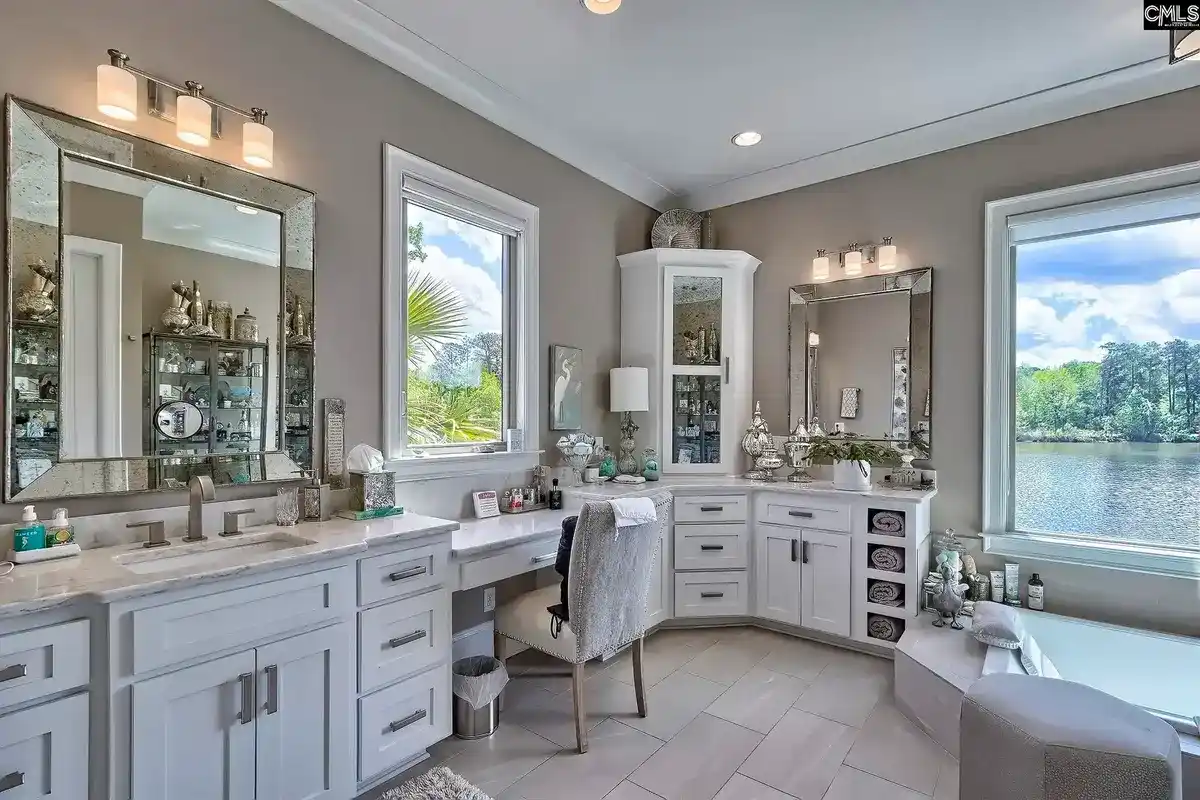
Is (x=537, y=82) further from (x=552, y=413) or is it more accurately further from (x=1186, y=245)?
(x=1186, y=245)

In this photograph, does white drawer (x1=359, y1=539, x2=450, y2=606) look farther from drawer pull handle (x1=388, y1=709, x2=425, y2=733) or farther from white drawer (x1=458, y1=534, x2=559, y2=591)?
drawer pull handle (x1=388, y1=709, x2=425, y2=733)

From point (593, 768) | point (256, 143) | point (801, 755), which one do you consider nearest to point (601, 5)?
point (256, 143)

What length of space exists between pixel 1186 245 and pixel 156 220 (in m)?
4.41

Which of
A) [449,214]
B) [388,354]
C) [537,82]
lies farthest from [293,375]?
[537,82]

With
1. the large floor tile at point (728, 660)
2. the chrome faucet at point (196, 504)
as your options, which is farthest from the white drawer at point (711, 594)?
the chrome faucet at point (196, 504)

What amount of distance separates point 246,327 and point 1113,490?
4110 mm

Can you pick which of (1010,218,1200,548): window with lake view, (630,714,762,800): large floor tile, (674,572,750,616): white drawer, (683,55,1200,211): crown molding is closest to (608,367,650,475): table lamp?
(674,572,750,616): white drawer

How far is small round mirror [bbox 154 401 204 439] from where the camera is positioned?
6.21 ft

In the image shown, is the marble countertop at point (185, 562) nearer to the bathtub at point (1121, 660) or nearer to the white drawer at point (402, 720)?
the white drawer at point (402, 720)

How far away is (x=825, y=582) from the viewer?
3.27 m

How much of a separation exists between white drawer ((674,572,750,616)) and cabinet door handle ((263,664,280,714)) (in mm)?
2302

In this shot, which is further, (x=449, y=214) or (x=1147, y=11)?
(x=449, y=214)

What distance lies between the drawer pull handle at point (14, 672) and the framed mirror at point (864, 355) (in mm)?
3712

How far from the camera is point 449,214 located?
9.46ft
